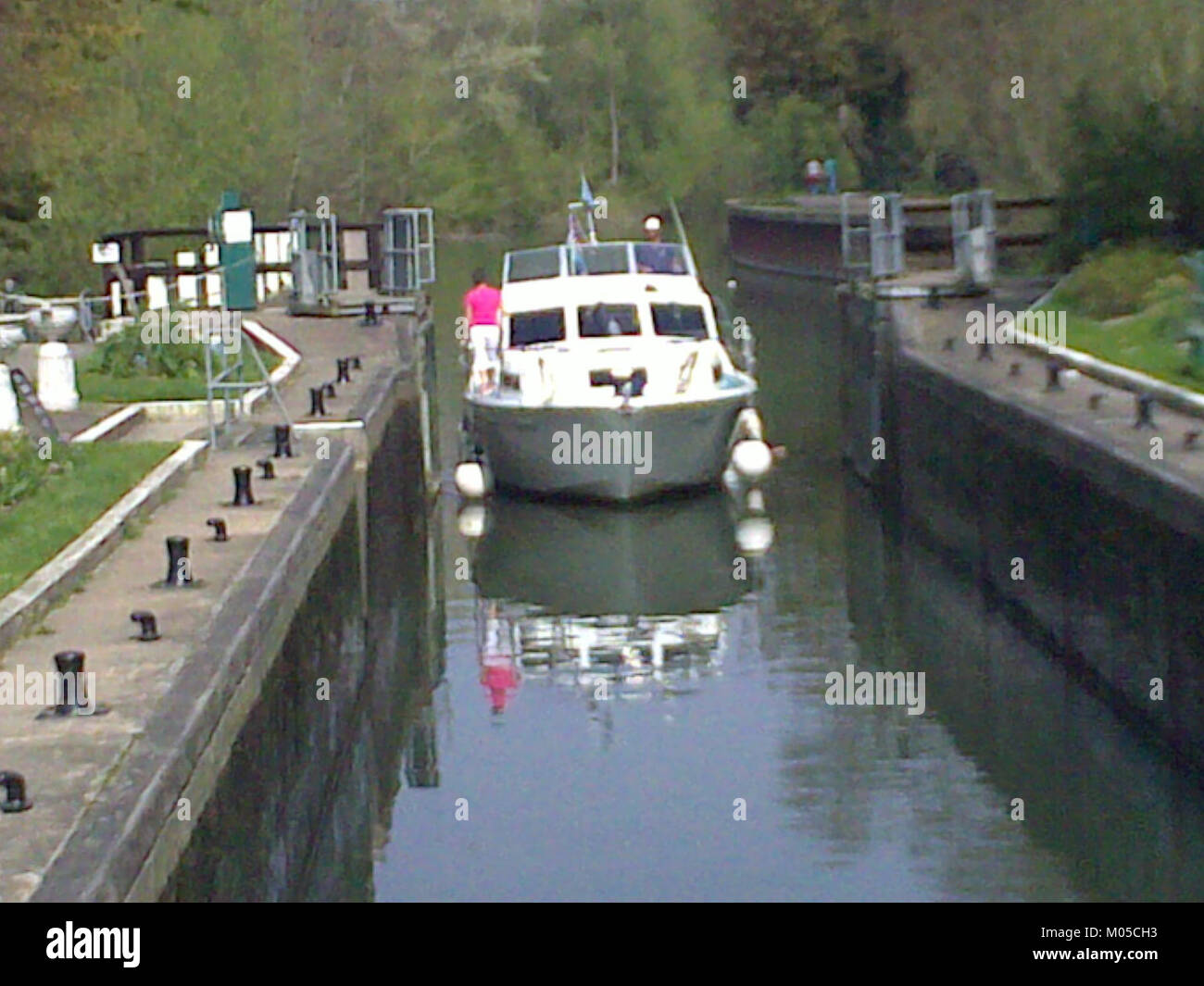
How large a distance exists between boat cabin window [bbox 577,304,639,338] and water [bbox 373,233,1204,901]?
6.38 ft

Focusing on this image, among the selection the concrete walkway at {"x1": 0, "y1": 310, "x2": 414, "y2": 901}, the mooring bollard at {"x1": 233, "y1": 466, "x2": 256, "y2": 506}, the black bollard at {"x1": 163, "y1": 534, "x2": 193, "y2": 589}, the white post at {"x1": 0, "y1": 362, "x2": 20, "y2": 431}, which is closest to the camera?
the concrete walkway at {"x1": 0, "y1": 310, "x2": 414, "y2": 901}

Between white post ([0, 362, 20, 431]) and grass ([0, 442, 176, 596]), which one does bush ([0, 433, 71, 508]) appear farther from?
white post ([0, 362, 20, 431])

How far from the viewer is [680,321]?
25.7 meters

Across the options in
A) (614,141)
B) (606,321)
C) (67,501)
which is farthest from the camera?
(614,141)

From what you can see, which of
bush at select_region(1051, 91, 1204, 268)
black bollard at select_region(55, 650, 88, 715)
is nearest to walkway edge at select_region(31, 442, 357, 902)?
black bollard at select_region(55, 650, 88, 715)

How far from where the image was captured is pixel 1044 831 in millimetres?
14789

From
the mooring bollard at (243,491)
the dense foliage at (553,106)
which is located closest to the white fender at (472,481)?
the dense foliage at (553,106)

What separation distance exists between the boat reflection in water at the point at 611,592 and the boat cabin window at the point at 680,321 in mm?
1736

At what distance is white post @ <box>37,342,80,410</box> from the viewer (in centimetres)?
2189

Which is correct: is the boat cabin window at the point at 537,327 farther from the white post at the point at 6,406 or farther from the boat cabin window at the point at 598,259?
the white post at the point at 6,406

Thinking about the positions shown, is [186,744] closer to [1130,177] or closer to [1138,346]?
[1138,346]

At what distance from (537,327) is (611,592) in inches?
188

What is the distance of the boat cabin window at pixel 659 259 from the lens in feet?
87.7

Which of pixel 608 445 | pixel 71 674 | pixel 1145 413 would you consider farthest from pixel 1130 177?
pixel 71 674
